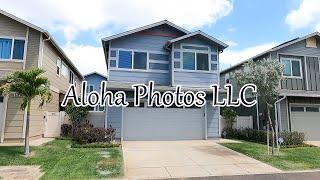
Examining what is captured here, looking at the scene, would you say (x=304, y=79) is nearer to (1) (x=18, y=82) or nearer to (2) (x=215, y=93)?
(2) (x=215, y=93)

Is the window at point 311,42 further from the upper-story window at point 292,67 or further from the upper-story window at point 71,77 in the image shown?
the upper-story window at point 71,77

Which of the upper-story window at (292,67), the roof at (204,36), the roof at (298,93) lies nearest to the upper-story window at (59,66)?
the roof at (204,36)

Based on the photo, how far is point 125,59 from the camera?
18000mm

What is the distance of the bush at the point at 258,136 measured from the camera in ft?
50.8

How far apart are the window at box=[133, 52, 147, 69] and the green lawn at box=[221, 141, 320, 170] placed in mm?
7526

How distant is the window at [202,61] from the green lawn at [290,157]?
592cm

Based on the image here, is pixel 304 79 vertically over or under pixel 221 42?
under

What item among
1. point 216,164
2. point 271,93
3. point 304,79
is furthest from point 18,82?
point 304,79

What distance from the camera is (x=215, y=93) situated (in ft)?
57.6

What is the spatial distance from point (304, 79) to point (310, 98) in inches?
54.1

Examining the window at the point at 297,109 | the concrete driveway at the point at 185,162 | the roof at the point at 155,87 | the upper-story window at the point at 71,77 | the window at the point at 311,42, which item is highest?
the window at the point at 311,42

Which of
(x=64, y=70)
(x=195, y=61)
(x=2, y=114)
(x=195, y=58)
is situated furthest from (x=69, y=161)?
(x=64, y=70)

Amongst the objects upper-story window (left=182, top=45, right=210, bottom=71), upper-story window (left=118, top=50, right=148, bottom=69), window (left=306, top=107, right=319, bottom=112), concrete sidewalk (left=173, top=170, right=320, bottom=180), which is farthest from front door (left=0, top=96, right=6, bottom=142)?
window (left=306, top=107, right=319, bottom=112)

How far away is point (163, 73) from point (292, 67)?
29.8ft
